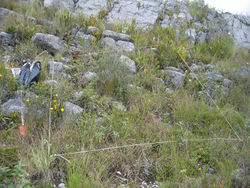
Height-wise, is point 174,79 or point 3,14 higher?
point 3,14

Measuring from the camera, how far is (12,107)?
3201 millimetres

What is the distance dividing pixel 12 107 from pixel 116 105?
1.63 m

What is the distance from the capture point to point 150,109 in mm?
3824

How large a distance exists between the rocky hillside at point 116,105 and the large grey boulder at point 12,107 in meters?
0.02

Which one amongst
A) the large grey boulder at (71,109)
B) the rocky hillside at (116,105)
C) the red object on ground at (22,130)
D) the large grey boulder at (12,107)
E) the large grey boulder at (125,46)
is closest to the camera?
the rocky hillside at (116,105)

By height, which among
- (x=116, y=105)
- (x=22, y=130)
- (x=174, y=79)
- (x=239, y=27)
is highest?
(x=239, y=27)

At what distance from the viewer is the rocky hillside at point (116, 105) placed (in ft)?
8.28

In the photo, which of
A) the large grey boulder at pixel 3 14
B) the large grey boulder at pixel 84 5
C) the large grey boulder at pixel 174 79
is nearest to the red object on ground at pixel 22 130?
the large grey boulder at pixel 174 79

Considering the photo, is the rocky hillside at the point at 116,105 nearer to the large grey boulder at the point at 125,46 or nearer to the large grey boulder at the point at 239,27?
the large grey boulder at the point at 125,46

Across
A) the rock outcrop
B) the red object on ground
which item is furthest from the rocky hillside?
the rock outcrop

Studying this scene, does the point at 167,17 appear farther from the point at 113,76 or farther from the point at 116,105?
the point at 116,105

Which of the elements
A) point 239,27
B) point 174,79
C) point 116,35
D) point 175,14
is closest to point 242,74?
point 174,79

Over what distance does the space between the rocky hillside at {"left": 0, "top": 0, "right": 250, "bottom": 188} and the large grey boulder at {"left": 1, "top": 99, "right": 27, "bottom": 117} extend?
16 mm

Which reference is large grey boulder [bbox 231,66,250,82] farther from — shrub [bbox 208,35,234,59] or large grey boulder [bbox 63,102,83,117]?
large grey boulder [bbox 63,102,83,117]
